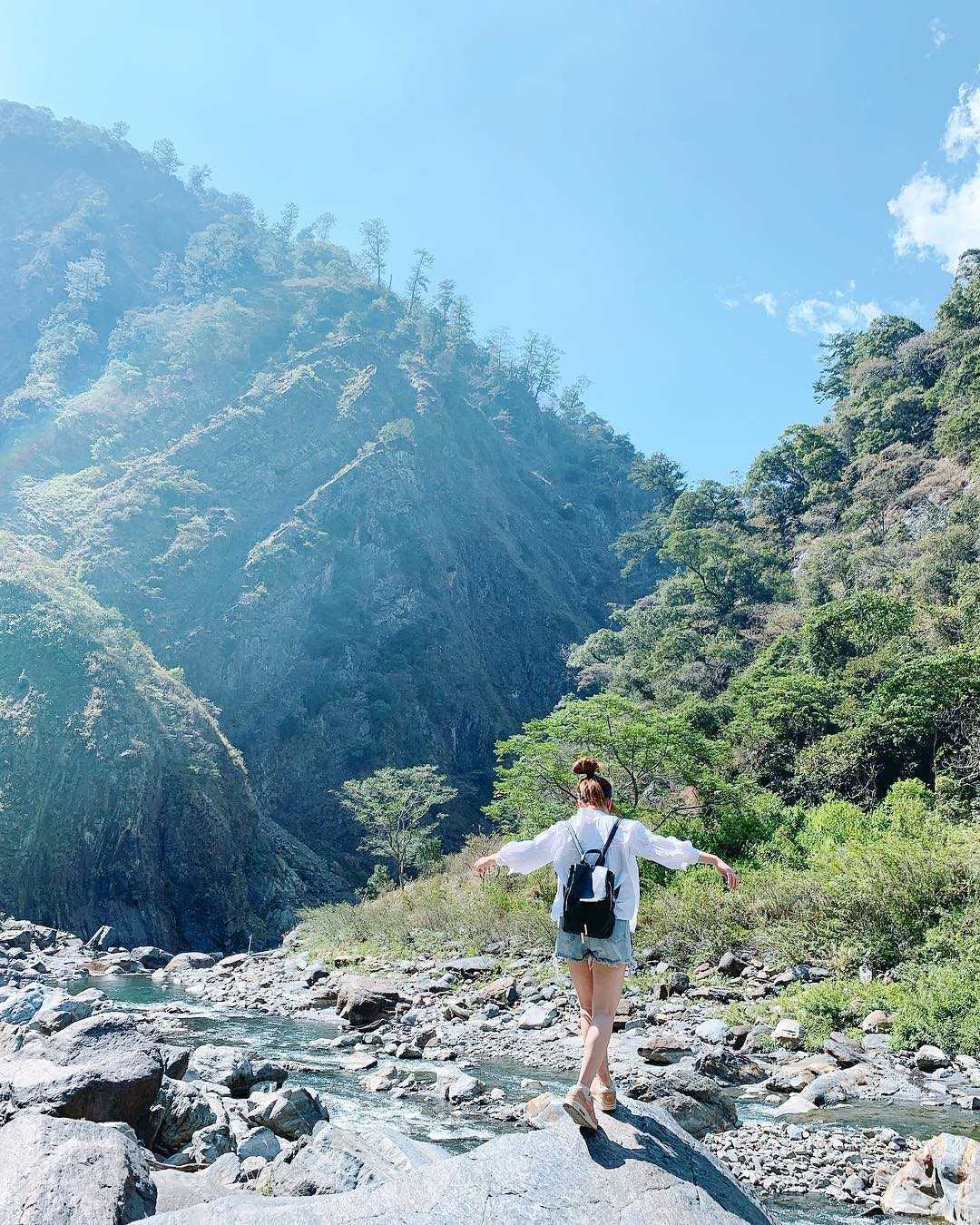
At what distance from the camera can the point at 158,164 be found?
111 metres

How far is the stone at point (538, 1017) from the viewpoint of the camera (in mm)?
11898

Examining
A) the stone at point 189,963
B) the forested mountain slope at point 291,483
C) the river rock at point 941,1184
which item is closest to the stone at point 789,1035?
the river rock at point 941,1184

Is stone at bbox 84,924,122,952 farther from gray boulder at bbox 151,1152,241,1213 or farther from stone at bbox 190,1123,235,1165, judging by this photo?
gray boulder at bbox 151,1152,241,1213

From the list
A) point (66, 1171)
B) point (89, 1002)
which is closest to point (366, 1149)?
point (66, 1171)

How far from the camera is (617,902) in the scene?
14.0 feet

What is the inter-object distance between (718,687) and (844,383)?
38385mm

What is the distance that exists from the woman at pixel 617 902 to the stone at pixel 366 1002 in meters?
10.4

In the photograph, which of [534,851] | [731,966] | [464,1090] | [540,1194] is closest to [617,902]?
[534,851]

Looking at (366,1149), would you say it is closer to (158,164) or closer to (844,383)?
(844,383)

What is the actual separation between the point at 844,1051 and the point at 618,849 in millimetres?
7092

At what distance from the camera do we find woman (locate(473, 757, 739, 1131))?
4172 millimetres

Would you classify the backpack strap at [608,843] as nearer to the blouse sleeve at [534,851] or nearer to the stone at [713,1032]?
the blouse sleeve at [534,851]

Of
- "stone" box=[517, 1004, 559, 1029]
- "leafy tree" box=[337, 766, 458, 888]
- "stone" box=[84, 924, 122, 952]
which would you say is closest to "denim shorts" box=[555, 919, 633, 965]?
"stone" box=[517, 1004, 559, 1029]

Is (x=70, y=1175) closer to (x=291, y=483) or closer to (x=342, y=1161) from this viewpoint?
(x=342, y=1161)
